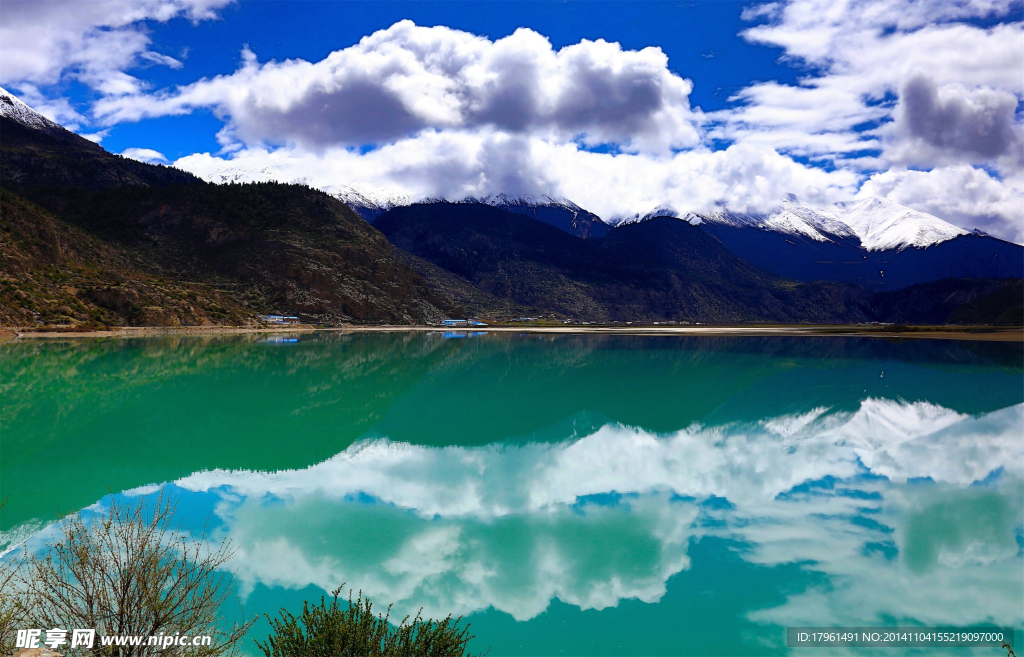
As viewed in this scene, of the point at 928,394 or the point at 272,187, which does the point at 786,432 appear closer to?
the point at 928,394

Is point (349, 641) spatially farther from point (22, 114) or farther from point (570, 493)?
point (22, 114)

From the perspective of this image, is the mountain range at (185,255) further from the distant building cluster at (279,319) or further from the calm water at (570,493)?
the calm water at (570,493)

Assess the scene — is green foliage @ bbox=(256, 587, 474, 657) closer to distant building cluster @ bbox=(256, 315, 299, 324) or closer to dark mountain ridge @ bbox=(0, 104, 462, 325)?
dark mountain ridge @ bbox=(0, 104, 462, 325)

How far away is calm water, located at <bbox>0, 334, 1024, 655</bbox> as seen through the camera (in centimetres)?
898

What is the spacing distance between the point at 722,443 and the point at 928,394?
21528 millimetres

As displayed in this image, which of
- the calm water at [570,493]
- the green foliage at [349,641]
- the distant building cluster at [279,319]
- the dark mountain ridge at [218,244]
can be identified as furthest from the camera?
the distant building cluster at [279,319]

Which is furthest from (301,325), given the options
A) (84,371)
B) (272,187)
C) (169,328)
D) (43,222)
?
(84,371)

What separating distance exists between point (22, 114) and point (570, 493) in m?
207

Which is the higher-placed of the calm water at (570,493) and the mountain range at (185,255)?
the mountain range at (185,255)

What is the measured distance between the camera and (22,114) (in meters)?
156

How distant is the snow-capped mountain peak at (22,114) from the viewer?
151 m

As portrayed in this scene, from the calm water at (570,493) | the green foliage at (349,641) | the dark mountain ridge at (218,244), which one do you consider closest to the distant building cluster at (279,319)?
the dark mountain ridge at (218,244)

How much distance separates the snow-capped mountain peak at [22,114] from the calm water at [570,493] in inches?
6622

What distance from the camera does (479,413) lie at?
2594cm
